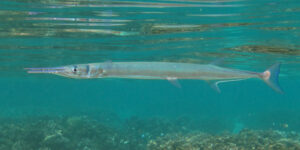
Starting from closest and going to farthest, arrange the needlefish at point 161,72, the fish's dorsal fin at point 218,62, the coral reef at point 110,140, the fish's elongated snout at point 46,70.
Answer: the fish's elongated snout at point 46,70
the needlefish at point 161,72
the fish's dorsal fin at point 218,62
the coral reef at point 110,140

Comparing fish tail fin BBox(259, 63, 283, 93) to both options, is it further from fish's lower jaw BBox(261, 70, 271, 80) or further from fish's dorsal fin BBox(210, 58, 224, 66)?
fish's dorsal fin BBox(210, 58, 224, 66)

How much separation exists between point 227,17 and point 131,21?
15.9 ft

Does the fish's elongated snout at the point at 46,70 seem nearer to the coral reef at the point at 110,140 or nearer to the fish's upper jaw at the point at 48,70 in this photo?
the fish's upper jaw at the point at 48,70

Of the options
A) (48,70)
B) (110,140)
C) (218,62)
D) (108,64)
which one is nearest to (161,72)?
(108,64)

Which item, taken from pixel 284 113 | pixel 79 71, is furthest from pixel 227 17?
pixel 284 113

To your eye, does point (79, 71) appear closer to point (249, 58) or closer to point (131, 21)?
point (131, 21)

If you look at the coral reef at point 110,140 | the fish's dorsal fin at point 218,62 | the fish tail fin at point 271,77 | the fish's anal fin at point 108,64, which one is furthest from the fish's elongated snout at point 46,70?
the coral reef at point 110,140

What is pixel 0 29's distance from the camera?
1379cm

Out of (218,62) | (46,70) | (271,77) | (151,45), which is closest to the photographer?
(46,70)

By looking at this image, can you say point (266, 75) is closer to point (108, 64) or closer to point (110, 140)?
point (108, 64)

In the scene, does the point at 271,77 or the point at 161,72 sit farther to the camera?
the point at 271,77

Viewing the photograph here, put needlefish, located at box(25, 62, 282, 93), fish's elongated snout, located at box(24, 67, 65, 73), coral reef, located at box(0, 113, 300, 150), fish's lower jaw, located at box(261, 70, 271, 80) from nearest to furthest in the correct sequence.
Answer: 1. fish's elongated snout, located at box(24, 67, 65, 73)
2. needlefish, located at box(25, 62, 282, 93)
3. fish's lower jaw, located at box(261, 70, 271, 80)
4. coral reef, located at box(0, 113, 300, 150)

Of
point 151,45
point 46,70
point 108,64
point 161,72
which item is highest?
point 46,70

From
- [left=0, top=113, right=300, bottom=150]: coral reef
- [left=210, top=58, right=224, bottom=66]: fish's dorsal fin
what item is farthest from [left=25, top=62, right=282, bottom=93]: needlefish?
[left=0, top=113, right=300, bottom=150]: coral reef
